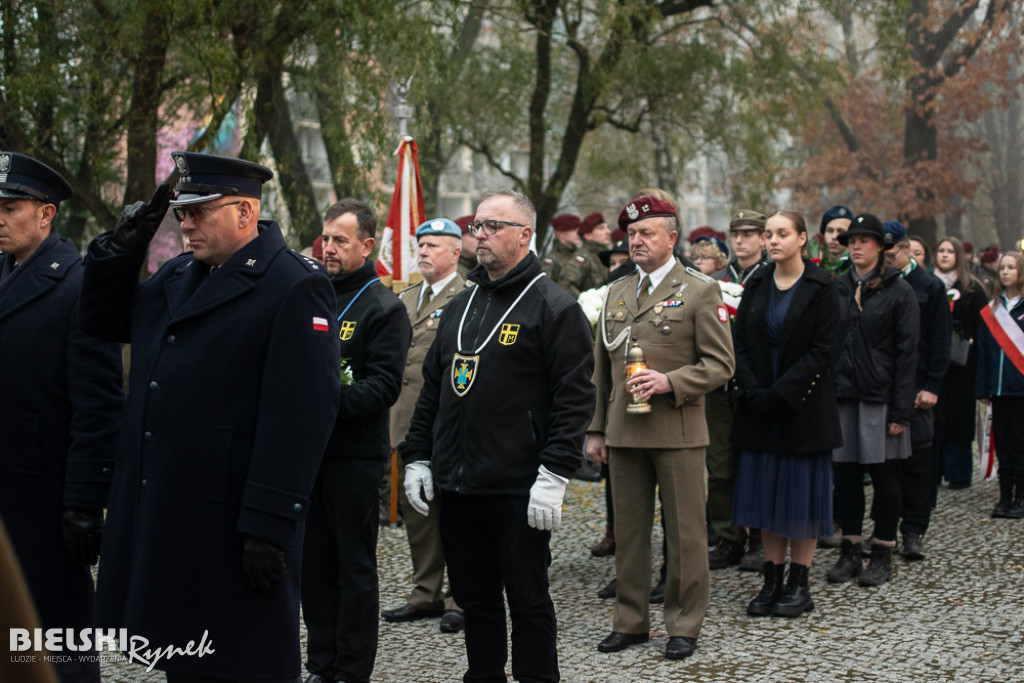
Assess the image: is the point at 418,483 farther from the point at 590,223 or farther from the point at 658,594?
the point at 590,223

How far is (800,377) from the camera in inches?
244

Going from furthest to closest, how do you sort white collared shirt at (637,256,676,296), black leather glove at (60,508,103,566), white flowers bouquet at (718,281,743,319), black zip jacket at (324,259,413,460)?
white flowers bouquet at (718,281,743,319), white collared shirt at (637,256,676,296), black zip jacket at (324,259,413,460), black leather glove at (60,508,103,566)

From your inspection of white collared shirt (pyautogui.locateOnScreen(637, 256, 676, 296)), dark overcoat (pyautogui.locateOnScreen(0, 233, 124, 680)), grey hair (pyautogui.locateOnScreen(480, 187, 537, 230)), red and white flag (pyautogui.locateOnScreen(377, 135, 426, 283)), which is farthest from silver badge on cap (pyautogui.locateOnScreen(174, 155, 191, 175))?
red and white flag (pyautogui.locateOnScreen(377, 135, 426, 283))

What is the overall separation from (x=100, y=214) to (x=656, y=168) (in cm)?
1482

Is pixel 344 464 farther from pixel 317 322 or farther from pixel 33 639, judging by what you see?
pixel 33 639

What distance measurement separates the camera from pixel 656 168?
23719 mm

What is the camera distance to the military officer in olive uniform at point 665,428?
5738 millimetres

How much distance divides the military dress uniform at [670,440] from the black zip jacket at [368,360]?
4.38ft

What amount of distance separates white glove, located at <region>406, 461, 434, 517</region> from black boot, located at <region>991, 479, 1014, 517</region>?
615 centimetres

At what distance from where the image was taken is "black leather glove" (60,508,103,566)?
13.5 ft

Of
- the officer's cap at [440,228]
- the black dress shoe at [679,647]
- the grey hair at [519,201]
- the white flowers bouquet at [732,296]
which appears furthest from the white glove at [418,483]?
the white flowers bouquet at [732,296]

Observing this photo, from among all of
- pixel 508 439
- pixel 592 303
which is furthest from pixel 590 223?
pixel 508 439

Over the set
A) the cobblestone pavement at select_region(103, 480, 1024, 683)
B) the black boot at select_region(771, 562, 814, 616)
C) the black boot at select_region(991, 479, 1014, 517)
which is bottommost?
the cobblestone pavement at select_region(103, 480, 1024, 683)

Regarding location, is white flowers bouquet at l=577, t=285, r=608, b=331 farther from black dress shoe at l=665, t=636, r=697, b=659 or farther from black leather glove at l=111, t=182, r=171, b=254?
black leather glove at l=111, t=182, r=171, b=254
